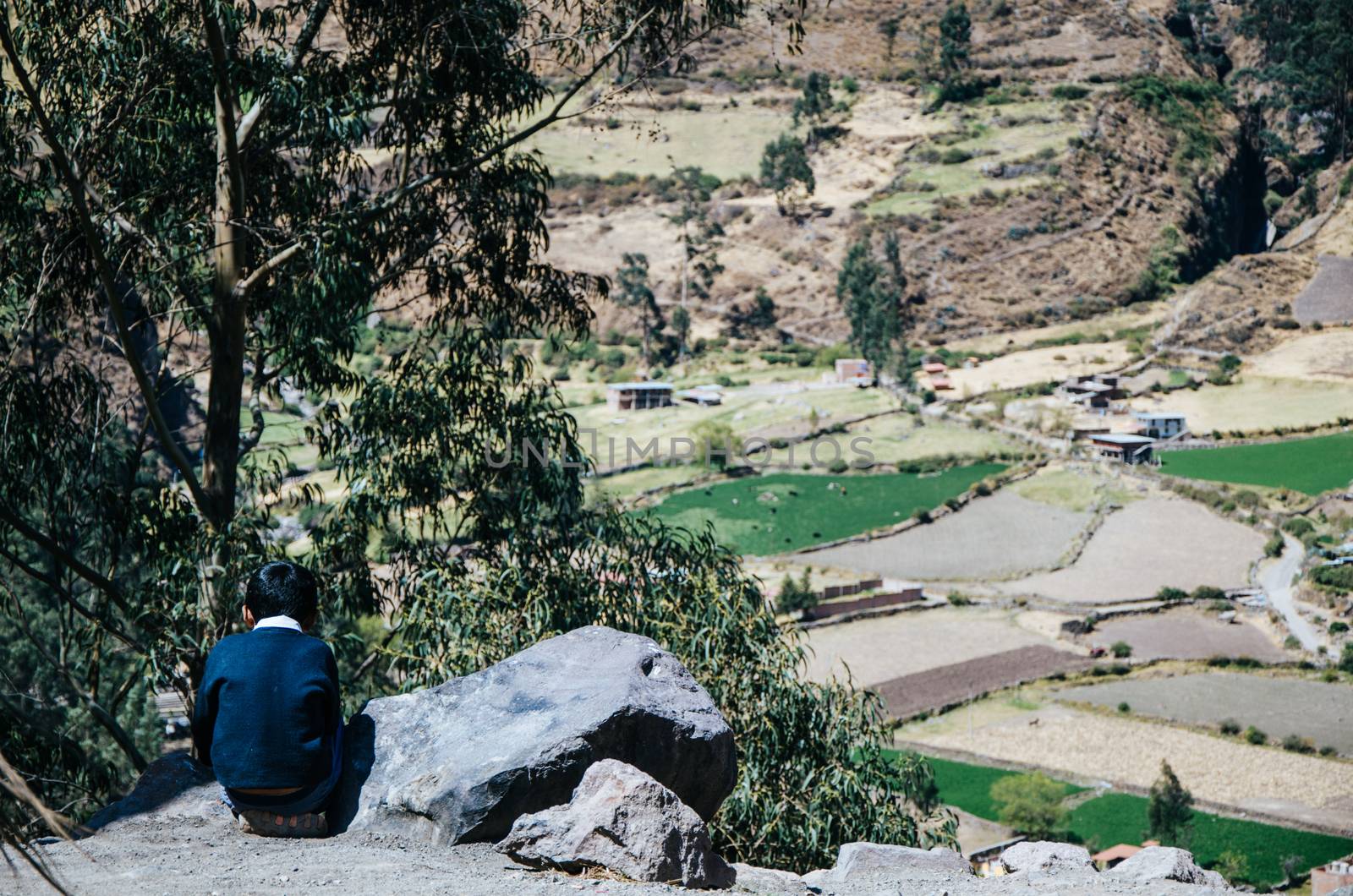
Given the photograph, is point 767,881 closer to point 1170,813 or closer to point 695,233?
point 1170,813

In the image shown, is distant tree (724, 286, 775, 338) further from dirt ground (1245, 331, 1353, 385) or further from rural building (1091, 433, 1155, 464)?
rural building (1091, 433, 1155, 464)

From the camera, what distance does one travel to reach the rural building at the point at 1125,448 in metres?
47.5

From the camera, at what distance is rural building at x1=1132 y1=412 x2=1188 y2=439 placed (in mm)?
48969

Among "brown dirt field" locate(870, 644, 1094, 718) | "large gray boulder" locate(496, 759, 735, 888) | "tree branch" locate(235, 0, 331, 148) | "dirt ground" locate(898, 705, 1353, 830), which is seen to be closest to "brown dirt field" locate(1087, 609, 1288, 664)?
"brown dirt field" locate(870, 644, 1094, 718)

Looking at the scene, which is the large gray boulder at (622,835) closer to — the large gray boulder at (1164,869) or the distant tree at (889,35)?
the large gray boulder at (1164,869)

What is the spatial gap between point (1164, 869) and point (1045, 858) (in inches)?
21.8

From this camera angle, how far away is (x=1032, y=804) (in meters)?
25.2

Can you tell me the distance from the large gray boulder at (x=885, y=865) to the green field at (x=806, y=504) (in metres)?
37.3

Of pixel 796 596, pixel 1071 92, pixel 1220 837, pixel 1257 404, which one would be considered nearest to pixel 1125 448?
pixel 1257 404

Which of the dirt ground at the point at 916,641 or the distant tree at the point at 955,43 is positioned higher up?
the distant tree at the point at 955,43

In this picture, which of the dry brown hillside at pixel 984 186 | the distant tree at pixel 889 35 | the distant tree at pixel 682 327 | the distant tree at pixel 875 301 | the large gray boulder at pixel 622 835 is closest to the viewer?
the large gray boulder at pixel 622 835

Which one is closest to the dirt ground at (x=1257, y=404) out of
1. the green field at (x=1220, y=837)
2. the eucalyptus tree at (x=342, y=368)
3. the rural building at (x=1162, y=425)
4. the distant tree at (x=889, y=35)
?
the rural building at (x=1162, y=425)

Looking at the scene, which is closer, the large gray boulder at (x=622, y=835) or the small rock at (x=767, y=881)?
the large gray boulder at (x=622, y=835)

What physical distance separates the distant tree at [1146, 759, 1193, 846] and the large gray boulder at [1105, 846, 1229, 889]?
66.6 feet
